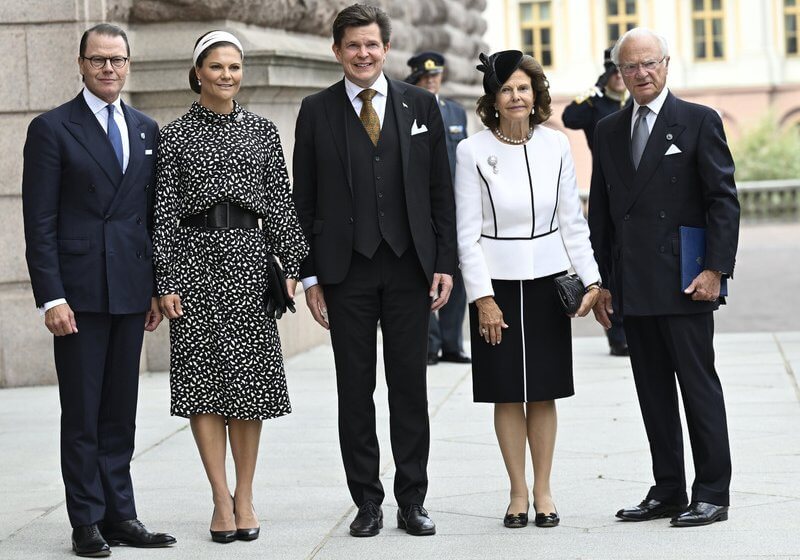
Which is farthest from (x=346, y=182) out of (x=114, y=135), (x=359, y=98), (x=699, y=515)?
(x=699, y=515)

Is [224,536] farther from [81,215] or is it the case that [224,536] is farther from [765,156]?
[765,156]

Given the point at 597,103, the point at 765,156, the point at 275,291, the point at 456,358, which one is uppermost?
the point at 765,156

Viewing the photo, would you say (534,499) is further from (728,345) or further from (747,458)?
(728,345)

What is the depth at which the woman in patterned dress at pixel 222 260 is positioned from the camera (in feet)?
20.0

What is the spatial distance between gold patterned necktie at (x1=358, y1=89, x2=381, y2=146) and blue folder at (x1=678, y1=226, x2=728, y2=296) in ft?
4.09

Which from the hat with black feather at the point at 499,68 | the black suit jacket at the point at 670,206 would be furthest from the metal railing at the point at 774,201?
the hat with black feather at the point at 499,68

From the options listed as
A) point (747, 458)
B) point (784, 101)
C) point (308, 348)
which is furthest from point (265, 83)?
point (784, 101)

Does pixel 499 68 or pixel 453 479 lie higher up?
pixel 499 68

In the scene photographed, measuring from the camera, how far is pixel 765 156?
3638cm

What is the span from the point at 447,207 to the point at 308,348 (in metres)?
6.35

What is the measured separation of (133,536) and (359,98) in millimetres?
1922

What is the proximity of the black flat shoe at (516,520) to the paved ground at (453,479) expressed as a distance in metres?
0.05

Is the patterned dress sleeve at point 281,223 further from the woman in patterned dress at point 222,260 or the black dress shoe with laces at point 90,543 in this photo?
the black dress shoe with laces at point 90,543

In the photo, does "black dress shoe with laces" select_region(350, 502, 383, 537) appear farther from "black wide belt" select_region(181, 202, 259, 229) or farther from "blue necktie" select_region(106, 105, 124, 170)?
"blue necktie" select_region(106, 105, 124, 170)
